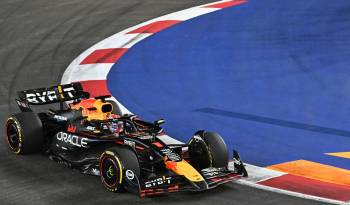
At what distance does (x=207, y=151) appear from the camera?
967cm

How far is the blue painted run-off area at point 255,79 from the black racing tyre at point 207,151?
3.32 ft

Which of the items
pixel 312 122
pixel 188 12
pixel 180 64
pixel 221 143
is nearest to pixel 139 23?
pixel 188 12

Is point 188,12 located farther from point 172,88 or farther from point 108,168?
point 108,168

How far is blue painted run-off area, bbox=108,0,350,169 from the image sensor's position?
11.8 meters

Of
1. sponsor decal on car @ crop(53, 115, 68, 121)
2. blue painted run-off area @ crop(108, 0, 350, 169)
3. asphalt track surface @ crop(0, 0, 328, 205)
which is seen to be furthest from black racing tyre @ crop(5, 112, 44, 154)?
blue painted run-off area @ crop(108, 0, 350, 169)

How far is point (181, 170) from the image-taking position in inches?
359

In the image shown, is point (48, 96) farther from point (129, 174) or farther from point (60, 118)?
point (129, 174)

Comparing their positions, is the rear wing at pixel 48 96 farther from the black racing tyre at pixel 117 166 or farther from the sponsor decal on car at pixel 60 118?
the black racing tyre at pixel 117 166

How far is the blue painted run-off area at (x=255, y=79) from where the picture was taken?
11773 millimetres

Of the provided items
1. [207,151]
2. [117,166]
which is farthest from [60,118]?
[207,151]

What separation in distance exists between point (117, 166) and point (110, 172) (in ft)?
0.95

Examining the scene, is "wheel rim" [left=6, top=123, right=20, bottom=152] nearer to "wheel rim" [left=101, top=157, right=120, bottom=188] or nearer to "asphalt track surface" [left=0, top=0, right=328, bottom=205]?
"asphalt track surface" [left=0, top=0, right=328, bottom=205]

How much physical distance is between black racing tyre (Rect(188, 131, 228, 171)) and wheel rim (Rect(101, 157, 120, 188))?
1229mm

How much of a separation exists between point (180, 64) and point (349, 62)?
3.60 m
